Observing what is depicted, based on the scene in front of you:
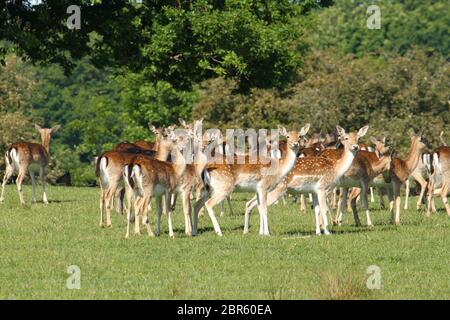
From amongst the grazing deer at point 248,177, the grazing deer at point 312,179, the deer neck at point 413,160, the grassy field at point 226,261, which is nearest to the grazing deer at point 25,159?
the grassy field at point 226,261

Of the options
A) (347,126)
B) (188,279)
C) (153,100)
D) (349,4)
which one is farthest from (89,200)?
(349,4)

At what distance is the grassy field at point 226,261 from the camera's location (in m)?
11.5

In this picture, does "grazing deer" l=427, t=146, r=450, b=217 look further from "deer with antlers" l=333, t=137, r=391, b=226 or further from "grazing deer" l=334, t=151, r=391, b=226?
"grazing deer" l=334, t=151, r=391, b=226

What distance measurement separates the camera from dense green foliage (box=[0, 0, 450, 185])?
92.3 feet

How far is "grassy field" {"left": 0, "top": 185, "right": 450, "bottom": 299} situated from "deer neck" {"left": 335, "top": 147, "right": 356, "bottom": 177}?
3.13 ft

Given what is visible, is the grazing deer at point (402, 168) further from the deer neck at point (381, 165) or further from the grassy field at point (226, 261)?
the grassy field at point (226, 261)

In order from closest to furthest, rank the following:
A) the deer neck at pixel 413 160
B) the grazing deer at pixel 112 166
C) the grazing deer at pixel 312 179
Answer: the grazing deer at pixel 312 179, the grazing deer at pixel 112 166, the deer neck at pixel 413 160

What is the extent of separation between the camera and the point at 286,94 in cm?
4603

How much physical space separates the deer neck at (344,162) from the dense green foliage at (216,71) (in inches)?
369

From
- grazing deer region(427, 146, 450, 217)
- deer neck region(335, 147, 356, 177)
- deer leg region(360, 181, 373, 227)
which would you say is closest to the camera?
deer neck region(335, 147, 356, 177)

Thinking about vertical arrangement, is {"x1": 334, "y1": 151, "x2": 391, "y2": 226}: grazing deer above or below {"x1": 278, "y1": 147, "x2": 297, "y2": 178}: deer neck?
below

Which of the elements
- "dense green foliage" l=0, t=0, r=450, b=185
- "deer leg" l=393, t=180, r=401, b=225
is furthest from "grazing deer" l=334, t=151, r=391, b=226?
"dense green foliage" l=0, t=0, r=450, b=185
